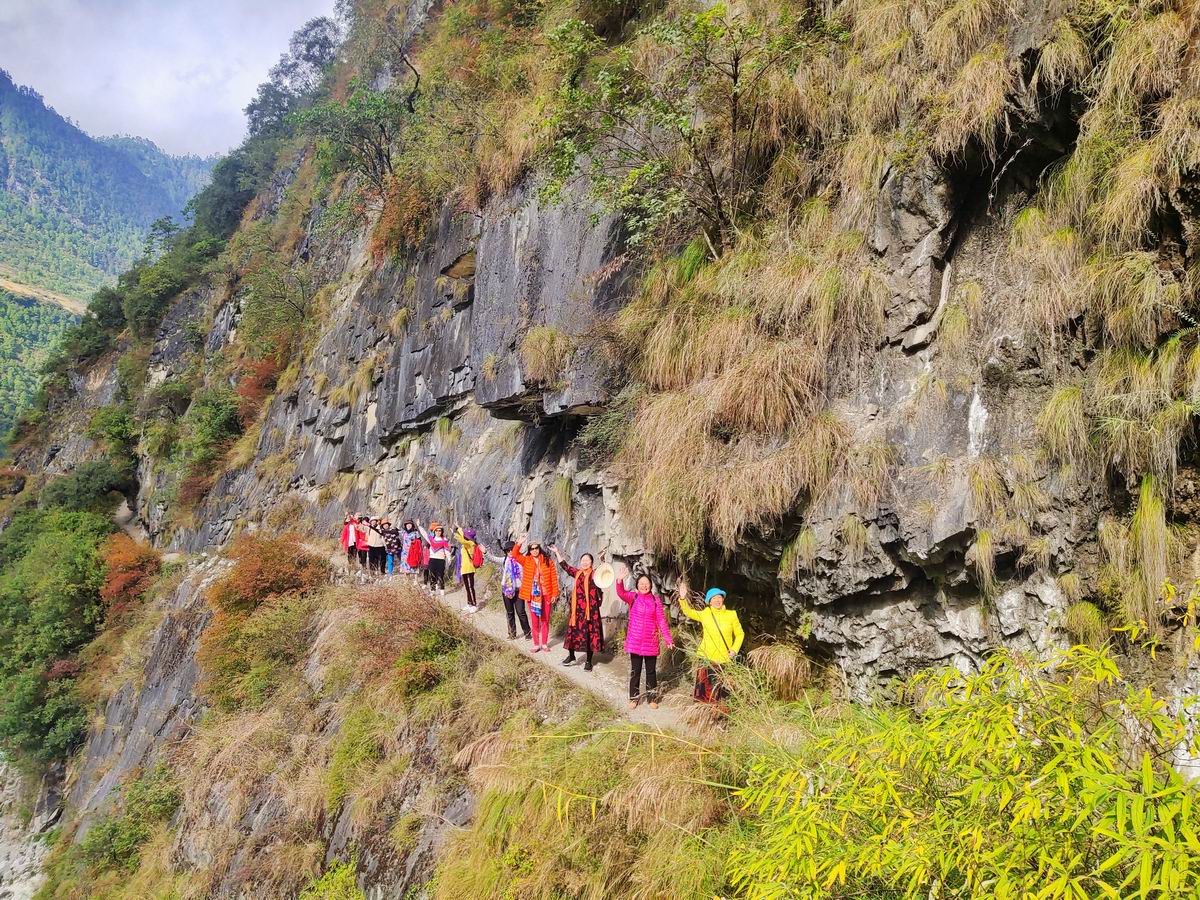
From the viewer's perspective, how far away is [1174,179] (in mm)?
4105

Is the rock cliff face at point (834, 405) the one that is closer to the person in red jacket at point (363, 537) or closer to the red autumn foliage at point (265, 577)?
the person in red jacket at point (363, 537)

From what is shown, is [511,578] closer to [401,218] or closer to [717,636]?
[717,636]

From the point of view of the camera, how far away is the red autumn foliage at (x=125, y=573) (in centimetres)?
2311

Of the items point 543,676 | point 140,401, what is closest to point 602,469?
point 543,676

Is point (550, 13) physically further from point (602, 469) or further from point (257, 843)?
point (257, 843)

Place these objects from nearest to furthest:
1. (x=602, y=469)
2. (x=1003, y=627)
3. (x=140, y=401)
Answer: (x=1003, y=627) < (x=602, y=469) < (x=140, y=401)

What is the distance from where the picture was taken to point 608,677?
7.40 m

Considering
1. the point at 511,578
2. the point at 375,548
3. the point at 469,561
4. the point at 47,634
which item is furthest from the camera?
the point at 47,634

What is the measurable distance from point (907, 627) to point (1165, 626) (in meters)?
1.65

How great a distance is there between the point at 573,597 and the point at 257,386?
25.0 m

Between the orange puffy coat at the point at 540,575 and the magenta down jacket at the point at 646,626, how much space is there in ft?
7.14

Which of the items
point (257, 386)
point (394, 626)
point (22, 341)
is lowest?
point (394, 626)

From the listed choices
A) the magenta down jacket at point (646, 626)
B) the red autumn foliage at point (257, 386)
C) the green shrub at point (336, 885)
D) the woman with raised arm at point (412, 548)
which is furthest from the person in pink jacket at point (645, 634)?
the red autumn foliage at point (257, 386)

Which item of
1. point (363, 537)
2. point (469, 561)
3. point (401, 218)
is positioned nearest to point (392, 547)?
point (363, 537)
